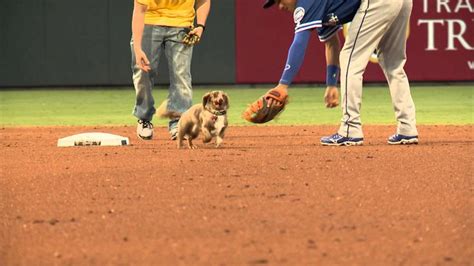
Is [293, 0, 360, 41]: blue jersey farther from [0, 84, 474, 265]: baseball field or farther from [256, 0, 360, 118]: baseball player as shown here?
[0, 84, 474, 265]: baseball field

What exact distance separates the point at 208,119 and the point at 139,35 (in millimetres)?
1596

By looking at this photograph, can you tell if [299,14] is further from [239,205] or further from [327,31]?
[239,205]

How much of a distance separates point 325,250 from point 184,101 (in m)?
6.37

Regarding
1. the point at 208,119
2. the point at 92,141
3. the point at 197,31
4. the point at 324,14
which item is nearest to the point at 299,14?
the point at 324,14

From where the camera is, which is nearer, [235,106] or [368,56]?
[368,56]

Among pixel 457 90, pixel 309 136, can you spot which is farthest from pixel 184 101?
pixel 457 90

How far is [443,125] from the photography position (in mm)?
13828

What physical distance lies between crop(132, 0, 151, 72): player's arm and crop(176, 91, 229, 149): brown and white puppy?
3.47 ft

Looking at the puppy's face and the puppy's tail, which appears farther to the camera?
the puppy's tail

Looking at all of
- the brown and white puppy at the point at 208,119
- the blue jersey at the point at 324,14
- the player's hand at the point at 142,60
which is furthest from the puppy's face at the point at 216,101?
the player's hand at the point at 142,60

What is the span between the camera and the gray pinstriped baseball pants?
415 inches

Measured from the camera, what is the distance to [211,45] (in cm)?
2152

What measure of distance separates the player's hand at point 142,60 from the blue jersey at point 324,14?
1.72 m

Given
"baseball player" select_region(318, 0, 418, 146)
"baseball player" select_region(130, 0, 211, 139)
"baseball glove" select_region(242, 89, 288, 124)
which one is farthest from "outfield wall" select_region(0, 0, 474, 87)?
"baseball glove" select_region(242, 89, 288, 124)
